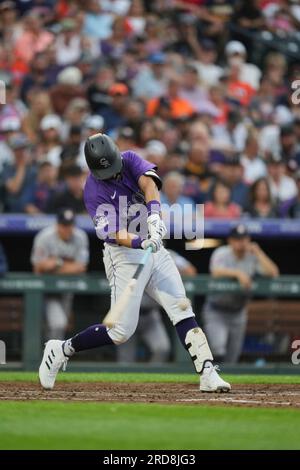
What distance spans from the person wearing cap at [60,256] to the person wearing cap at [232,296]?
1426 millimetres

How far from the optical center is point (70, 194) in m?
13.1

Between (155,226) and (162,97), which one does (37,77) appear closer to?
(162,97)

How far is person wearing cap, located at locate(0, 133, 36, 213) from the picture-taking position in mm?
13086

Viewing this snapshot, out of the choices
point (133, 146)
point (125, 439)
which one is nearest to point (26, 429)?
point (125, 439)

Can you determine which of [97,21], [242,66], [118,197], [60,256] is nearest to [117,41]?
[97,21]

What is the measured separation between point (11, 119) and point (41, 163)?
1.38 m

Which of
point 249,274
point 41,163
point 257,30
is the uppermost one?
point 257,30

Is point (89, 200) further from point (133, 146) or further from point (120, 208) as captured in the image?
point (133, 146)

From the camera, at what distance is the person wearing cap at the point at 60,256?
1234cm

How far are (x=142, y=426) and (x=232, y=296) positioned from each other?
6069mm

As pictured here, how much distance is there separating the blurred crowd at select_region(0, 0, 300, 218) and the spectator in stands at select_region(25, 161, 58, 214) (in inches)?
0.5

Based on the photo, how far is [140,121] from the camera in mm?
14617

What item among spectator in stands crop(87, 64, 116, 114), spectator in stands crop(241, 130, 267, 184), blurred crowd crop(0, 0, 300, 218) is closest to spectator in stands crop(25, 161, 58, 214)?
blurred crowd crop(0, 0, 300, 218)

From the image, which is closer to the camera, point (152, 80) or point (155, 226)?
point (155, 226)
